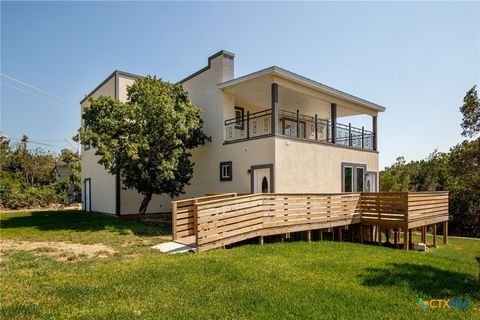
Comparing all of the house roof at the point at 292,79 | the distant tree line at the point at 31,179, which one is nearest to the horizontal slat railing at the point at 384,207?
the house roof at the point at 292,79

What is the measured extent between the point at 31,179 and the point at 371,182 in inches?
1145

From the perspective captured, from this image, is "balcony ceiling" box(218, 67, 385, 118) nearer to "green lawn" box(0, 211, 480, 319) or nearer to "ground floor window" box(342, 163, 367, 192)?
→ "ground floor window" box(342, 163, 367, 192)

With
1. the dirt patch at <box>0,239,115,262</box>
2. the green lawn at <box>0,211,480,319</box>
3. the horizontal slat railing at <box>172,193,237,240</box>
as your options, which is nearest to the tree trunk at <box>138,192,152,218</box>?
the dirt patch at <box>0,239,115,262</box>

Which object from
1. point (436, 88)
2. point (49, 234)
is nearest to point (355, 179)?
point (436, 88)

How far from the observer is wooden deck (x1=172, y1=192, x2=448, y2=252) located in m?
8.72

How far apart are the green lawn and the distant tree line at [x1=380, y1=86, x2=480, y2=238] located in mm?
7485

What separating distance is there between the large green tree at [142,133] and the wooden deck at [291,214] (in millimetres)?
2541

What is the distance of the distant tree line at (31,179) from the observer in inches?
968

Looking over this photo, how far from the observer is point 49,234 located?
1140 centimetres

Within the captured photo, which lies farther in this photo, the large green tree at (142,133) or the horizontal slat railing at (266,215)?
the large green tree at (142,133)

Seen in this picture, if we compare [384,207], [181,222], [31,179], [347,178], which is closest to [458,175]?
[347,178]

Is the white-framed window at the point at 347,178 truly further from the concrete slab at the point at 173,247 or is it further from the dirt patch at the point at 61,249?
the dirt patch at the point at 61,249

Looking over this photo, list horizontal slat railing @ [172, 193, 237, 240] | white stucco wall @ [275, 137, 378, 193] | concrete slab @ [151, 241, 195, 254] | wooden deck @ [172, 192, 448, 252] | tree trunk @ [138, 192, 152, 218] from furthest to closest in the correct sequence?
tree trunk @ [138, 192, 152, 218] < white stucco wall @ [275, 137, 378, 193] < horizontal slat railing @ [172, 193, 237, 240] < wooden deck @ [172, 192, 448, 252] < concrete slab @ [151, 241, 195, 254]

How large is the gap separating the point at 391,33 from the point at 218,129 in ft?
27.0
